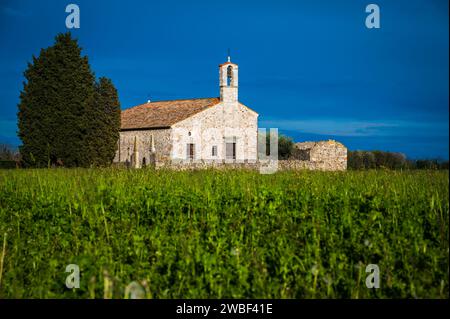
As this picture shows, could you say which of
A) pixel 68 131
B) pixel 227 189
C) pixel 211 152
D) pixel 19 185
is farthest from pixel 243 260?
pixel 211 152

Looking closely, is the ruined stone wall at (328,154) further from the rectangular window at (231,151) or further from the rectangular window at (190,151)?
the rectangular window at (190,151)

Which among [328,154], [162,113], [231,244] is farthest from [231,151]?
[231,244]

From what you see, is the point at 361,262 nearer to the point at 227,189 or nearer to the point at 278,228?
the point at 278,228

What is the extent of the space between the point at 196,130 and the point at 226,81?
4703 millimetres

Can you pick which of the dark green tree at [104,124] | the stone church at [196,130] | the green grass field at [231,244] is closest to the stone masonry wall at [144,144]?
the stone church at [196,130]

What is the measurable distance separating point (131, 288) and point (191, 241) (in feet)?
5.01

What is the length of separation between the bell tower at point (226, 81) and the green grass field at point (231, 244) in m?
A: 28.1

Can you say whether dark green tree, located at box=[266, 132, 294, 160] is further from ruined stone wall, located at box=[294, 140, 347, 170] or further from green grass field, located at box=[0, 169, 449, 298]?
green grass field, located at box=[0, 169, 449, 298]

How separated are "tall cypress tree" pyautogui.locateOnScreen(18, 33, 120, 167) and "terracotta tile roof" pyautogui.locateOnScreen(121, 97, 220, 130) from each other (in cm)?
600

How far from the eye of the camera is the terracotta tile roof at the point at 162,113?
35562 mm

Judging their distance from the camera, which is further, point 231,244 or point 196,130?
point 196,130

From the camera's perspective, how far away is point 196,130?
116 feet

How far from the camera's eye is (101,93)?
3197 centimetres

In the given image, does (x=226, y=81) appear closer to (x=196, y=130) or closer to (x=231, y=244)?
(x=196, y=130)
